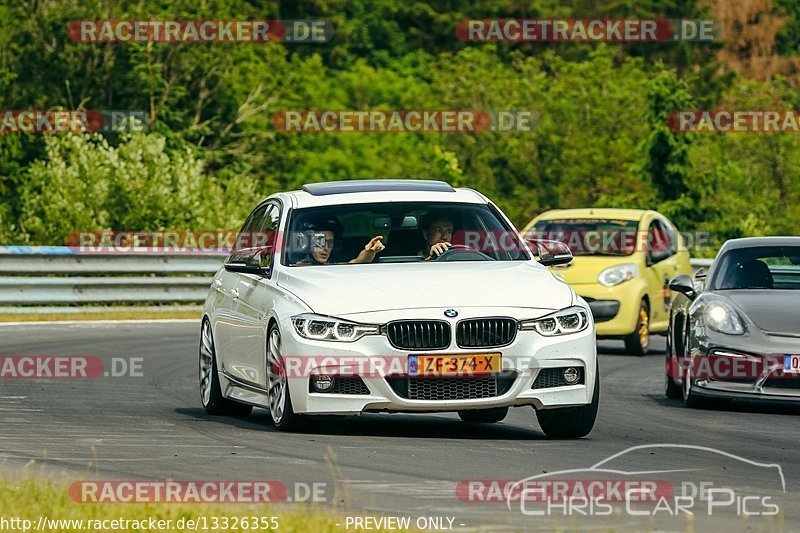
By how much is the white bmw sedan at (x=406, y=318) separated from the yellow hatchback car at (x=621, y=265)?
8924mm

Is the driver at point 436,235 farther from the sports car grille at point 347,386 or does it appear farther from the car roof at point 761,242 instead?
the car roof at point 761,242

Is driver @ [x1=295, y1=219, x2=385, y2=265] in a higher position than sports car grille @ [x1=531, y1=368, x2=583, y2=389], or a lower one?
higher

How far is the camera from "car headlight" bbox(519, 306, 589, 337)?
1063cm

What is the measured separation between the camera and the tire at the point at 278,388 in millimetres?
10812

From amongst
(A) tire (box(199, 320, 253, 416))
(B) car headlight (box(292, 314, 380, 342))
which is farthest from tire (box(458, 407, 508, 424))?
(B) car headlight (box(292, 314, 380, 342))

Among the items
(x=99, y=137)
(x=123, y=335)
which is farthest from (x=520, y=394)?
(x=99, y=137)

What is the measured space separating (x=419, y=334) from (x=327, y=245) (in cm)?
156

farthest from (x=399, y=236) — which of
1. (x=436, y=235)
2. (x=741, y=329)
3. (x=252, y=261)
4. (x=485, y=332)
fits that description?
(x=741, y=329)

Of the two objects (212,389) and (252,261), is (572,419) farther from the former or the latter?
(212,389)

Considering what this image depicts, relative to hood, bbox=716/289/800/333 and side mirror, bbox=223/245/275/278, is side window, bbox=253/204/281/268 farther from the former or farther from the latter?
hood, bbox=716/289/800/333

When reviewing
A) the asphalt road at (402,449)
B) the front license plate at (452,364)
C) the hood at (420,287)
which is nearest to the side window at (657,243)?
the asphalt road at (402,449)

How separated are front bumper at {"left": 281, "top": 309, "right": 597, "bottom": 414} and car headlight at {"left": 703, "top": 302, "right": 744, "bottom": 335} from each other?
3176mm

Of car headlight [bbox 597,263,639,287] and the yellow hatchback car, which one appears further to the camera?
car headlight [bbox 597,263,639,287]

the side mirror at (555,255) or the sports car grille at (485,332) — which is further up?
the side mirror at (555,255)
